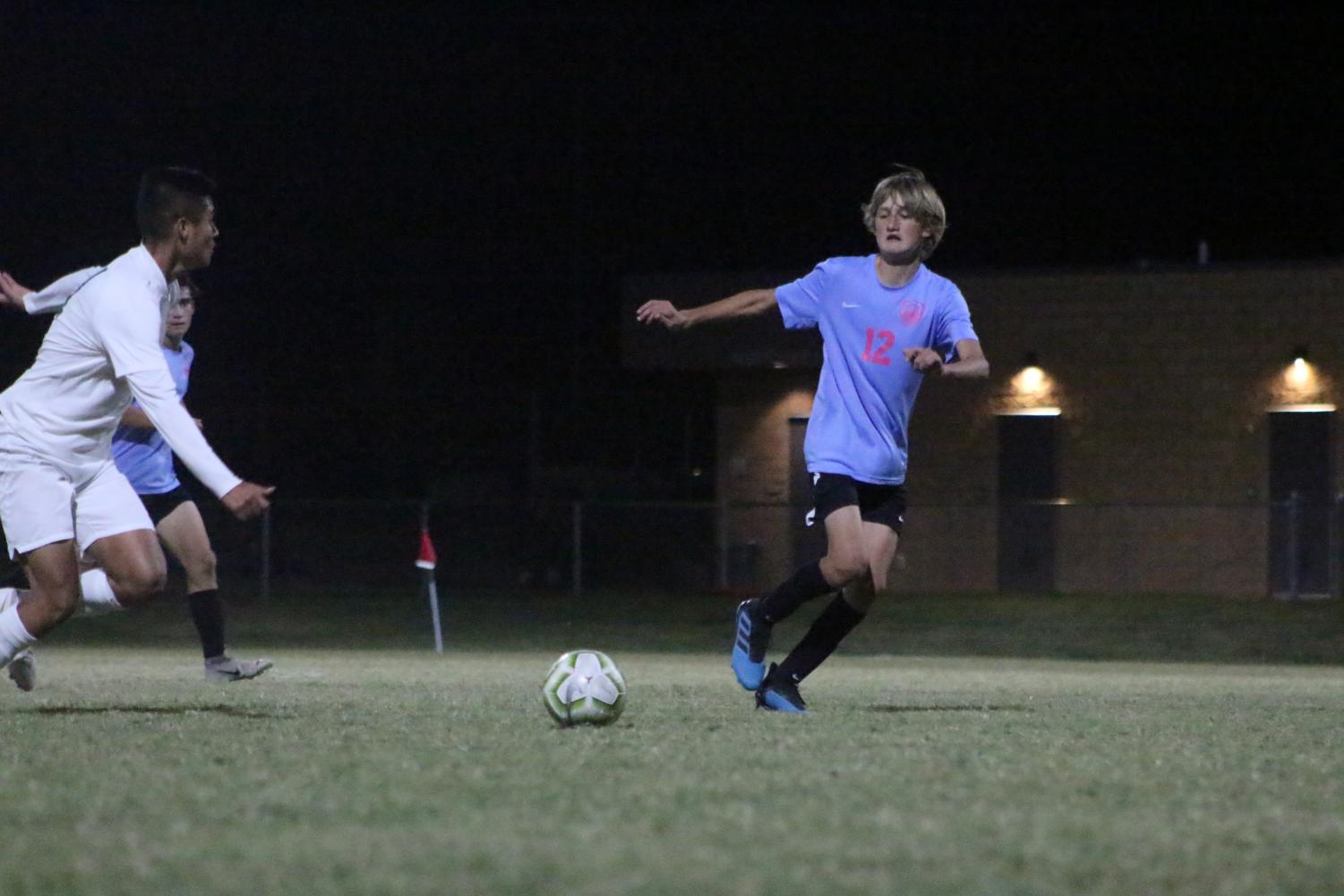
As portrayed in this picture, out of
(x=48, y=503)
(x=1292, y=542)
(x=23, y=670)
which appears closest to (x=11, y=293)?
(x=48, y=503)

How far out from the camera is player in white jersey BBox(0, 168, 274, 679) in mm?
8266

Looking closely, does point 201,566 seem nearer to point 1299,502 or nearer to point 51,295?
point 51,295

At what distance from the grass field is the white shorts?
0.81 meters

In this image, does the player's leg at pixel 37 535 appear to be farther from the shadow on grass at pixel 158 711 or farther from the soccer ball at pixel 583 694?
the soccer ball at pixel 583 694

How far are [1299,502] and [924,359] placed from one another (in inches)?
815

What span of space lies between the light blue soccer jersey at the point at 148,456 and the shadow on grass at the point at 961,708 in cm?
483

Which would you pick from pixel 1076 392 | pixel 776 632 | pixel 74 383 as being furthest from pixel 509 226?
pixel 74 383

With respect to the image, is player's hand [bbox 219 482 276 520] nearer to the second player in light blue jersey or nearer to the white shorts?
the white shorts

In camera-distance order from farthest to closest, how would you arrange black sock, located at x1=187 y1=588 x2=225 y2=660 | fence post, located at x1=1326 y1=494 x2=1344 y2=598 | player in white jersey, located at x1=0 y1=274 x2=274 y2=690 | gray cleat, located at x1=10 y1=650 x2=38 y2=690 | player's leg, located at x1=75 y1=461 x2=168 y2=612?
fence post, located at x1=1326 y1=494 x2=1344 y2=598 < black sock, located at x1=187 y1=588 x2=225 y2=660 < player in white jersey, located at x1=0 y1=274 x2=274 y2=690 < gray cleat, located at x1=10 y1=650 x2=38 y2=690 < player's leg, located at x1=75 y1=461 x2=168 y2=612

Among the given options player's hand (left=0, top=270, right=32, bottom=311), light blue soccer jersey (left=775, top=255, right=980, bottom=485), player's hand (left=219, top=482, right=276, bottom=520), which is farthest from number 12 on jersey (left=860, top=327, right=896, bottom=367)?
player's hand (left=0, top=270, right=32, bottom=311)

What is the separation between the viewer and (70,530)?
8414mm

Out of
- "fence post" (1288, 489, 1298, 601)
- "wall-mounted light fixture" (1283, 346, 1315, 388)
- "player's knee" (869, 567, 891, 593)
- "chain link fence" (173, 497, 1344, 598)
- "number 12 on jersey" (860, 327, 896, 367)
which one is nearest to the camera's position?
"player's knee" (869, 567, 891, 593)

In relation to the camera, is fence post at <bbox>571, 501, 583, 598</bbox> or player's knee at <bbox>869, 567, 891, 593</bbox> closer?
player's knee at <bbox>869, 567, 891, 593</bbox>

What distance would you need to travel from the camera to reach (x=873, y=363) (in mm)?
9164
